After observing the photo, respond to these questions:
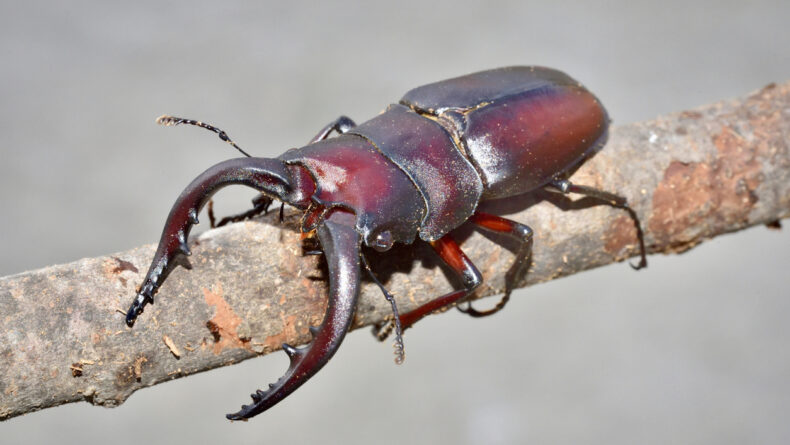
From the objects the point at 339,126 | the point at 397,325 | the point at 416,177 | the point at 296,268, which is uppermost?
the point at 339,126

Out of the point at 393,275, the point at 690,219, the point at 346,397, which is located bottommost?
the point at 346,397

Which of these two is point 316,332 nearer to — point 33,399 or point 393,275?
point 393,275

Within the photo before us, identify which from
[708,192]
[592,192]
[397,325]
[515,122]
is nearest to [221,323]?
[397,325]

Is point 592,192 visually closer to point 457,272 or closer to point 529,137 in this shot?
point 529,137

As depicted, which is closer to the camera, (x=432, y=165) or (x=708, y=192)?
(x=432, y=165)

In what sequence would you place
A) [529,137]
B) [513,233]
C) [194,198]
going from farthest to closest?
[529,137] → [513,233] → [194,198]

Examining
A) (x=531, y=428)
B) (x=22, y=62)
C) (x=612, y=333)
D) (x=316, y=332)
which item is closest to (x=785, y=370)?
(x=612, y=333)
